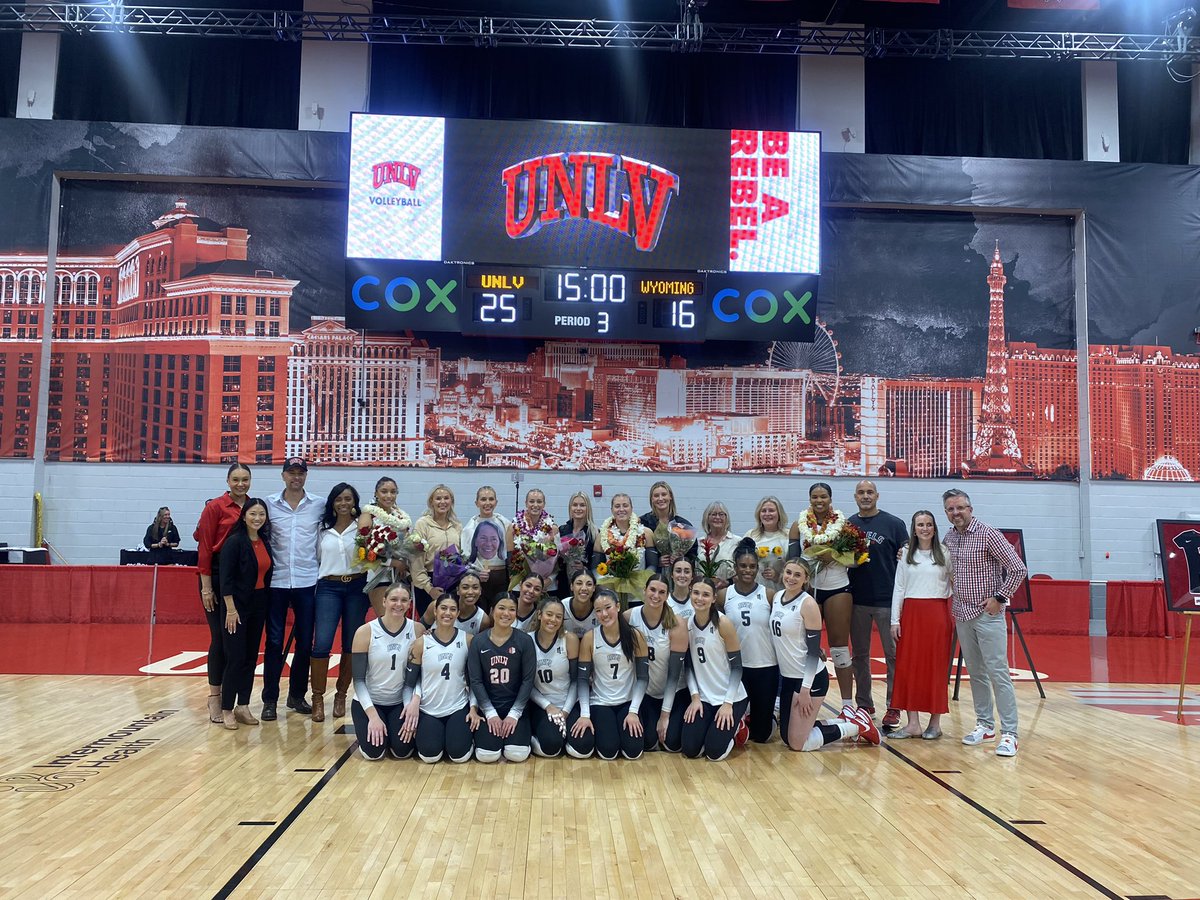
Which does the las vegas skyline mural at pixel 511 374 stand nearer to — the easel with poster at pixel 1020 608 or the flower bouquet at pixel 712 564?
the easel with poster at pixel 1020 608

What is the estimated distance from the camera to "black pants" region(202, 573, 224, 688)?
5914 millimetres

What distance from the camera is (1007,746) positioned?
551 centimetres

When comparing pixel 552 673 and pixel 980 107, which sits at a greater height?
pixel 980 107

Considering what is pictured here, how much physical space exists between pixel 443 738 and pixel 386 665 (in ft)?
1.80

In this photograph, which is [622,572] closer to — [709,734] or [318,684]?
[709,734]

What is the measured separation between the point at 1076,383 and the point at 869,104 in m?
5.16

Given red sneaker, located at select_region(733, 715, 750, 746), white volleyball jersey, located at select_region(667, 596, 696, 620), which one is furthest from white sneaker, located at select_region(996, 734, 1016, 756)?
white volleyball jersey, located at select_region(667, 596, 696, 620)

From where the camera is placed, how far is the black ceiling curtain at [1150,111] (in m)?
13.5

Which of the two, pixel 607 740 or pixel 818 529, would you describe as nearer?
pixel 607 740

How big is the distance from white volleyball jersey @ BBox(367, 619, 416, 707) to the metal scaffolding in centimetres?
901

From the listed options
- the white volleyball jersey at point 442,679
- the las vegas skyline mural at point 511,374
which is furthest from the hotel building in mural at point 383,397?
the white volleyball jersey at point 442,679

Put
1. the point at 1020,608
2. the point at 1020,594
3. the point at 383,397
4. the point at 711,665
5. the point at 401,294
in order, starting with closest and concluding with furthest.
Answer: the point at 711,665, the point at 1020,608, the point at 1020,594, the point at 401,294, the point at 383,397

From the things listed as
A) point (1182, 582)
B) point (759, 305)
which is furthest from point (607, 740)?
point (759, 305)

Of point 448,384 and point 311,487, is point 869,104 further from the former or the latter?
point 311,487
